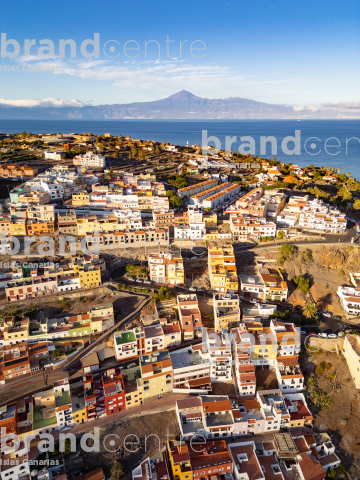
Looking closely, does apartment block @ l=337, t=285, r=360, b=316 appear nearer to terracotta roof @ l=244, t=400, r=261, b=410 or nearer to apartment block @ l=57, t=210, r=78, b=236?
terracotta roof @ l=244, t=400, r=261, b=410

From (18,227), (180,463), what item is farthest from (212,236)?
(180,463)

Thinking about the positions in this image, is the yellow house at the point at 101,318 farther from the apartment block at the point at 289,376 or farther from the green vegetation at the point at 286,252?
the green vegetation at the point at 286,252

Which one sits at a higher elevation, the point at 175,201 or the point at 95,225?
the point at 175,201

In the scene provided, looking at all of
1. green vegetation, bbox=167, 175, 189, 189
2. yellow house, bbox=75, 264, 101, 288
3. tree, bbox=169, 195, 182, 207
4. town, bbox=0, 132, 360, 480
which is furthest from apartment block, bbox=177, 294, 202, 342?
green vegetation, bbox=167, 175, 189, 189

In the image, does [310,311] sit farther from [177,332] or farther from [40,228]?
[40,228]

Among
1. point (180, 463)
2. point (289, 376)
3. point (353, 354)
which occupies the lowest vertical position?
point (180, 463)

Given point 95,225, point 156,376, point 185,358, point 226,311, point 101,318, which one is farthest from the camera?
point 95,225
